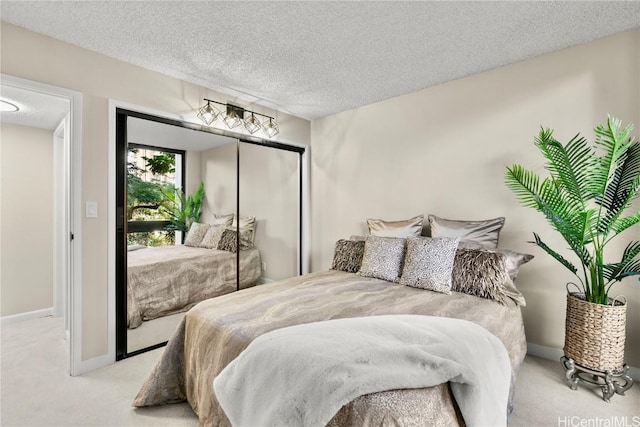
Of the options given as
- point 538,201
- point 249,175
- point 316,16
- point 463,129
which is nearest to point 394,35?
point 316,16

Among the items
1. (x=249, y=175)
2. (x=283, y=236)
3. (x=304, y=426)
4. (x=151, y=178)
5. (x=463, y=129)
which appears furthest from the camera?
(x=283, y=236)

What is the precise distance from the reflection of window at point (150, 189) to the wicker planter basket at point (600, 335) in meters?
3.24

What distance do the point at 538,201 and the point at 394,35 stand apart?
4.97 feet

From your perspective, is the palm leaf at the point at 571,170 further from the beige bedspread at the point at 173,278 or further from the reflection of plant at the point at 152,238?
the reflection of plant at the point at 152,238

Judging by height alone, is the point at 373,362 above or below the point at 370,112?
below

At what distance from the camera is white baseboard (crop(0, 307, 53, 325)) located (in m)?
3.20

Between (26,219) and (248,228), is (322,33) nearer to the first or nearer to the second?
(248,228)

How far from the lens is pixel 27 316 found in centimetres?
334

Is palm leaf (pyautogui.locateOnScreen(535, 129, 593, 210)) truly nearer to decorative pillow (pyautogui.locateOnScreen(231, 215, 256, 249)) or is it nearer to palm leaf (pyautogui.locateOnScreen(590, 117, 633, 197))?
palm leaf (pyautogui.locateOnScreen(590, 117, 633, 197))

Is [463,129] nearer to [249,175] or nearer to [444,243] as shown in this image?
[444,243]

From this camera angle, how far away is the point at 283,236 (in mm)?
3949

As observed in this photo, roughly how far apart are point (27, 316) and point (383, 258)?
12.8ft

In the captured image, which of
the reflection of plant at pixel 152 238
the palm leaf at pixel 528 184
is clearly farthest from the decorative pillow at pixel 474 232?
the reflection of plant at pixel 152 238

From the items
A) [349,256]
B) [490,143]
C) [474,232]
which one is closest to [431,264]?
[474,232]
